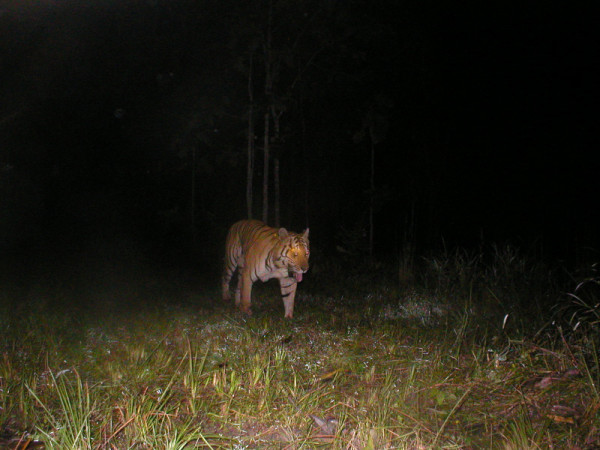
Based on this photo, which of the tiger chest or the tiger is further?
the tiger chest

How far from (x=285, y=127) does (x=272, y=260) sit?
21.8 feet

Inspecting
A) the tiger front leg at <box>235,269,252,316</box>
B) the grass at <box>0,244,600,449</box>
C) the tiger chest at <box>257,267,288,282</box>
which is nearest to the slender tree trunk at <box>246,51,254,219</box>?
the tiger front leg at <box>235,269,252,316</box>

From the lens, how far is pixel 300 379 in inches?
142

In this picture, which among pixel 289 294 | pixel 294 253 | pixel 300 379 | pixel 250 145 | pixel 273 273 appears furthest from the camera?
pixel 250 145

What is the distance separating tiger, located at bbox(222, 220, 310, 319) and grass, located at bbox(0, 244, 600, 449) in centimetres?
37

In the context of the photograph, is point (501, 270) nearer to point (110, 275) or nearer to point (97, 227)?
point (110, 275)

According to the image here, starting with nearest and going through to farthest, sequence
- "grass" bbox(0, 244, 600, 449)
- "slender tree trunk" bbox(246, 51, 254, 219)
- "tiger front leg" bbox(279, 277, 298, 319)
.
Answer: "grass" bbox(0, 244, 600, 449)
"tiger front leg" bbox(279, 277, 298, 319)
"slender tree trunk" bbox(246, 51, 254, 219)

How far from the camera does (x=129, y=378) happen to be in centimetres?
345

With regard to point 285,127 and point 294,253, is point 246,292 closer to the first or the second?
point 294,253

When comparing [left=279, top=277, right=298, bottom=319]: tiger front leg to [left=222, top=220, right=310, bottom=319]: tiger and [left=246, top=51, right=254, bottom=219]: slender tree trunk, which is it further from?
[left=246, top=51, right=254, bottom=219]: slender tree trunk

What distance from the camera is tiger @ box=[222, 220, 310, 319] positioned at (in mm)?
6227

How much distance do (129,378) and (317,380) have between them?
4.25ft

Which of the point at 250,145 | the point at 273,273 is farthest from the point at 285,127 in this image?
the point at 273,273

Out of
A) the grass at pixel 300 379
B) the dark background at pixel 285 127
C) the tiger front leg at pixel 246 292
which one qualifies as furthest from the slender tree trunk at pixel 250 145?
the grass at pixel 300 379
